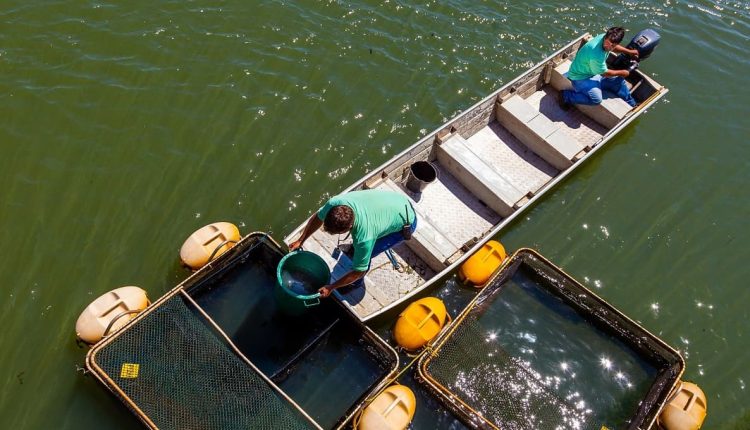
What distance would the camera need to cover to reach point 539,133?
13.9 metres

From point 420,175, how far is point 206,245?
5190mm

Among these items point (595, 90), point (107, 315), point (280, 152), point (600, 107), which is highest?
point (595, 90)

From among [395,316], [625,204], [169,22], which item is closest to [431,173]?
[395,316]

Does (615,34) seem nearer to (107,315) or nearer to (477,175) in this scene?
(477,175)

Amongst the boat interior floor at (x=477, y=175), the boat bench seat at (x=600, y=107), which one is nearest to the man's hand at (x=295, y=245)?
the boat interior floor at (x=477, y=175)

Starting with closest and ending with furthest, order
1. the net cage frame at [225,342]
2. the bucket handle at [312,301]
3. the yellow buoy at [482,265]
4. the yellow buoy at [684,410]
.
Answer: the net cage frame at [225,342], the bucket handle at [312,301], the yellow buoy at [684,410], the yellow buoy at [482,265]

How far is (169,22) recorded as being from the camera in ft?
50.5

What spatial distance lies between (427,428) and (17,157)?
1135 centimetres

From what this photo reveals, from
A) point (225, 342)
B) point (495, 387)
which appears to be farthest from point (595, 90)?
point (225, 342)

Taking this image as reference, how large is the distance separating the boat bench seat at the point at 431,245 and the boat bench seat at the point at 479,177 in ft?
5.77

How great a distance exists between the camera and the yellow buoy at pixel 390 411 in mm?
→ 9172

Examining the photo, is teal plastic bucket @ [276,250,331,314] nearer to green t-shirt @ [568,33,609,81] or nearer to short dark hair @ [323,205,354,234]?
short dark hair @ [323,205,354,234]

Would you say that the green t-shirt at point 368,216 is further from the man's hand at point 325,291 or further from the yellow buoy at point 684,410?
the yellow buoy at point 684,410

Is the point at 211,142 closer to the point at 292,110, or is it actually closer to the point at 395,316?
the point at 292,110
